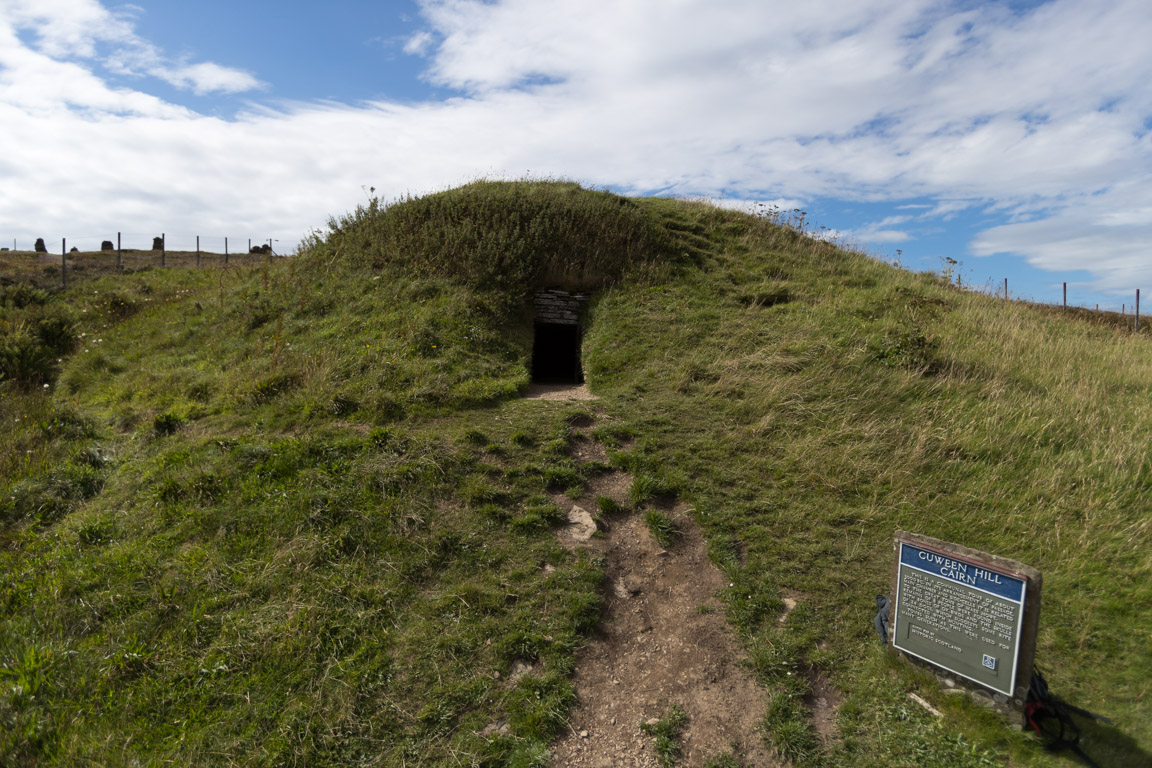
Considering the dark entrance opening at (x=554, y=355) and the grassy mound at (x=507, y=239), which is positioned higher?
the grassy mound at (x=507, y=239)

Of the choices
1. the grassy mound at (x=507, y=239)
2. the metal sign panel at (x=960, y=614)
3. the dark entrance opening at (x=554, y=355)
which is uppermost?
the grassy mound at (x=507, y=239)

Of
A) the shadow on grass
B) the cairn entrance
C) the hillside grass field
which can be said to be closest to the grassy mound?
the hillside grass field

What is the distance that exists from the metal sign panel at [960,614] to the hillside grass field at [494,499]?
0.25 metres

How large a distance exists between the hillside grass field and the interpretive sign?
27 cm

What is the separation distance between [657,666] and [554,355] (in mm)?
9266

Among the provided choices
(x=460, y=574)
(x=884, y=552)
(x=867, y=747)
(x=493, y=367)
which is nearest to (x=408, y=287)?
(x=493, y=367)

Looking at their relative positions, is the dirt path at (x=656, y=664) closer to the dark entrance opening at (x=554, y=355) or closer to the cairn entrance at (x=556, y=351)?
the cairn entrance at (x=556, y=351)

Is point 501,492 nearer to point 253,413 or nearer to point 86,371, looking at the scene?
point 253,413

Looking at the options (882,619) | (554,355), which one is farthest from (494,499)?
(554,355)

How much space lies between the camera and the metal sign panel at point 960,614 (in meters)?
4.23

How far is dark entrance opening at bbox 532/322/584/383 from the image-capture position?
13562mm

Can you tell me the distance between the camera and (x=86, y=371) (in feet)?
40.7

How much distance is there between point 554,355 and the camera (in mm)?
13727

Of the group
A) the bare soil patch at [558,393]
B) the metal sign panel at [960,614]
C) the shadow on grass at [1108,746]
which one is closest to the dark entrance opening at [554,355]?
the bare soil patch at [558,393]
